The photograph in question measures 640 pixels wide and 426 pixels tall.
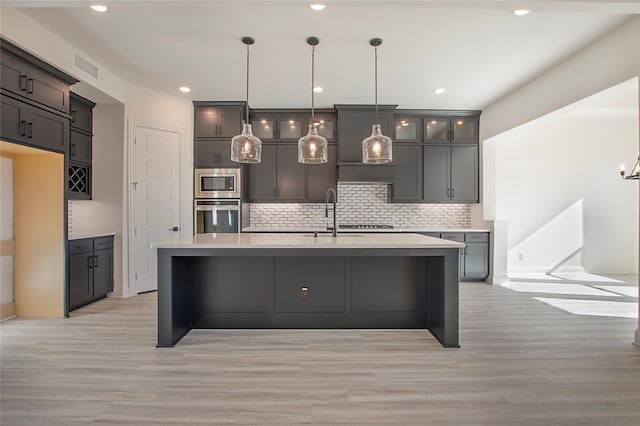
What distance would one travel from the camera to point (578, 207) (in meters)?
6.59

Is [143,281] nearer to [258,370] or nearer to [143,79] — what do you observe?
[143,79]

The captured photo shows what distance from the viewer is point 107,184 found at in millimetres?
4734

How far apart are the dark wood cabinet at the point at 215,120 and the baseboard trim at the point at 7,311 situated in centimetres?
324

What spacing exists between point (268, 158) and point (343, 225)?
1.82 m

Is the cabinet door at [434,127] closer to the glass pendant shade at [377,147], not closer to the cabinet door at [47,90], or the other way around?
the glass pendant shade at [377,147]

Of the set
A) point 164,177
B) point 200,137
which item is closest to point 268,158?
point 200,137

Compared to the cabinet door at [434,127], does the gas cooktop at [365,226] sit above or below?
below

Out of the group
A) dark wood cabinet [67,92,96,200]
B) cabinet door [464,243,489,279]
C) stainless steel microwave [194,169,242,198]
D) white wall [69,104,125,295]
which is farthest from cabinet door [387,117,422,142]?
dark wood cabinet [67,92,96,200]

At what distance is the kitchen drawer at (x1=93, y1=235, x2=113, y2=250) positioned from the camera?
4.41 m

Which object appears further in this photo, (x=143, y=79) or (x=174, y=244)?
(x=143, y=79)

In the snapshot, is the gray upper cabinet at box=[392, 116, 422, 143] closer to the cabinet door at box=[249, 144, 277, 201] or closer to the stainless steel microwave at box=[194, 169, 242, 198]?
the cabinet door at box=[249, 144, 277, 201]

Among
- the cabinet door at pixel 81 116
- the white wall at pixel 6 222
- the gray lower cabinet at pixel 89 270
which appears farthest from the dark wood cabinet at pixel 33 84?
the gray lower cabinet at pixel 89 270

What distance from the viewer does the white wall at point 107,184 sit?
4.73 metres

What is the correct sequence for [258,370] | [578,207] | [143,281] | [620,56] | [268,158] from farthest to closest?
[578,207] < [268,158] < [143,281] < [620,56] < [258,370]
